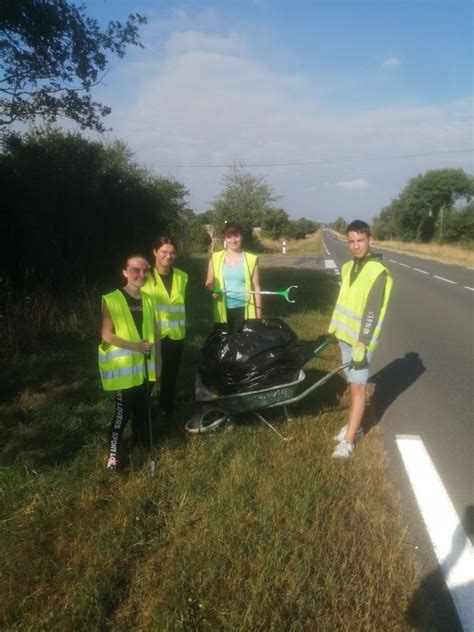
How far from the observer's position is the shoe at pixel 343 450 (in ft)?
11.9

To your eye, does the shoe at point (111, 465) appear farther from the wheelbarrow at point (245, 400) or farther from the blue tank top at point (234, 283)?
the blue tank top at point (234, 283)

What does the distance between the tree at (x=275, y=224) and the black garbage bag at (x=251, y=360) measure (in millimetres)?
41199

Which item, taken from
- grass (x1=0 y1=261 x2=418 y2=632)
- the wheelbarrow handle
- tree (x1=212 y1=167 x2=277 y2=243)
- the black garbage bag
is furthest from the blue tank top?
tree (x1=212 y1=167 x2=277 y2=243)

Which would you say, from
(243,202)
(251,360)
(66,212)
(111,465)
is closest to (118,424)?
(111,465)

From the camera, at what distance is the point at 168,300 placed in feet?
13.3

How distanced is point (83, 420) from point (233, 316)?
1.85 meters

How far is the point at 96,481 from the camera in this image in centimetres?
326

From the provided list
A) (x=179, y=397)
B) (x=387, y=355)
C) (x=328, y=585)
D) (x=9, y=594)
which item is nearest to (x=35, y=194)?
(x=179, y=397)

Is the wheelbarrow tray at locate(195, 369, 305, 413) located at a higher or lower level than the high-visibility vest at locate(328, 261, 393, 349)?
lower

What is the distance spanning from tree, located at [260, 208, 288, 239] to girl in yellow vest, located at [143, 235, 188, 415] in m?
40.8

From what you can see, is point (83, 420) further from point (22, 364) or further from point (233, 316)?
point (22, 364)

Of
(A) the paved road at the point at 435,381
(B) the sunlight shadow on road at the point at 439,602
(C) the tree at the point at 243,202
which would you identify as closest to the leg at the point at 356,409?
(A) the paved road at the point at 435,381

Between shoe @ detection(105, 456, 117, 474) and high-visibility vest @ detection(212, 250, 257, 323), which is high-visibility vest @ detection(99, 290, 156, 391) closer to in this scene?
shoe @ detection(105, 456, 117, 474)

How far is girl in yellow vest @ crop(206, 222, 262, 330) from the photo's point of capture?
4.62 metres
